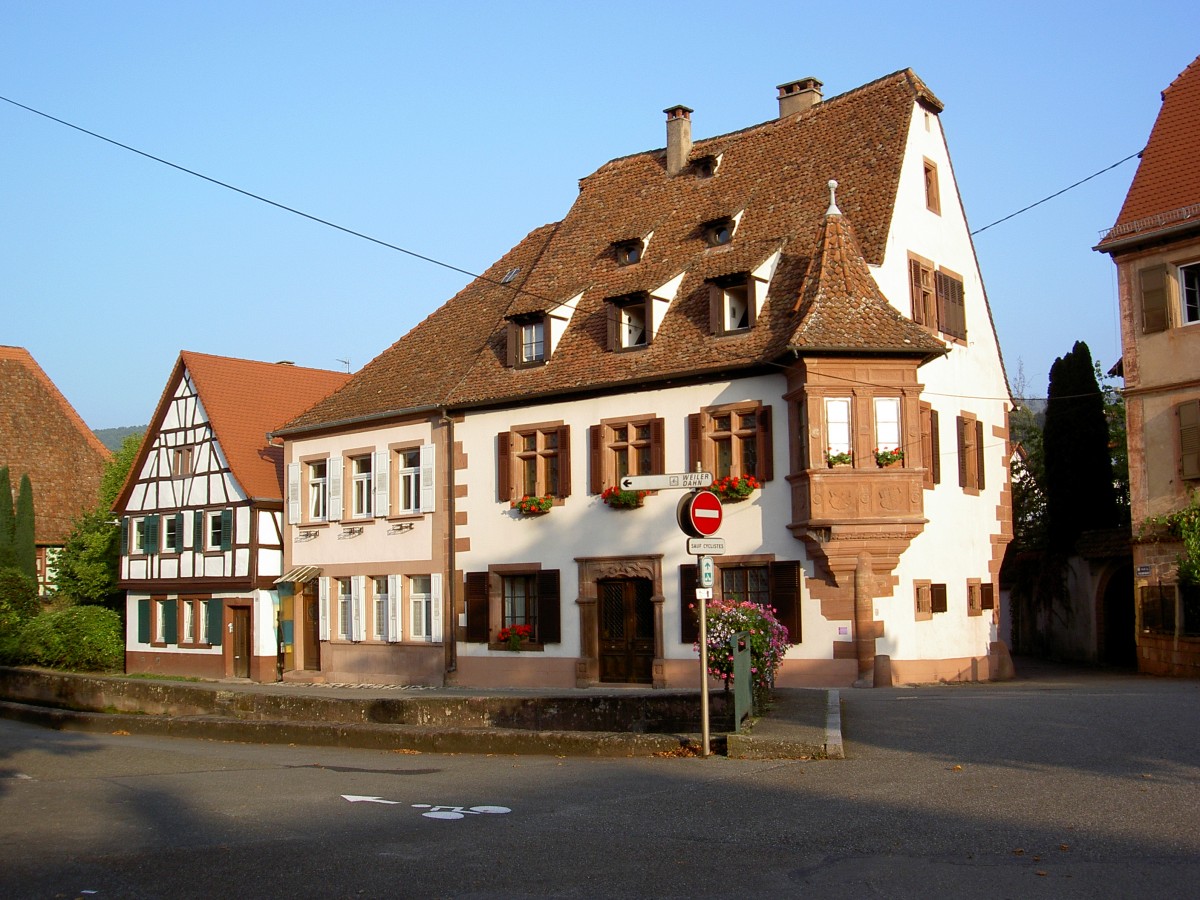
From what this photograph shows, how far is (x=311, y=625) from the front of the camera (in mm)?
32812

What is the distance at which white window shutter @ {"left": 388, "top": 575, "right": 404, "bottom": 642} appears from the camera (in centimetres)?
2945

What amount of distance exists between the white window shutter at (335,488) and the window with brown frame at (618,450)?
809 cm

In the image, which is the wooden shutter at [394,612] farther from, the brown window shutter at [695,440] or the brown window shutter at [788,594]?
the brown window shutter at [788,594]

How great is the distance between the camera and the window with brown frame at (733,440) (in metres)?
23.5

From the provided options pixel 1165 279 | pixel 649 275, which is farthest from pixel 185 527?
pixel 1165 279

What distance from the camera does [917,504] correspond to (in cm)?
2241

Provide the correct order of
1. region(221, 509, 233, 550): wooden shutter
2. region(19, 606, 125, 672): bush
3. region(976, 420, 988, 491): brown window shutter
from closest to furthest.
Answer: region(976, 420, 988, 491): brown window shutter < region(221, 509, 233, 550): wooden shutter < region(19, 606, 125, 672): bush

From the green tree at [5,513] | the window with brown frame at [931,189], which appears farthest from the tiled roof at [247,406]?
the window with brown frame at [931,189]

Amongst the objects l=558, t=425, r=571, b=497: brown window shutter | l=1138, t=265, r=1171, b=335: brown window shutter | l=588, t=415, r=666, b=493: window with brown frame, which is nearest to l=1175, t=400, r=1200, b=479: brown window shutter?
l=1138, t=265, r=1171, b=335: brown window shutter

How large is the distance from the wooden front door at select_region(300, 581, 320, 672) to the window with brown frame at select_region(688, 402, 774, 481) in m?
12.5

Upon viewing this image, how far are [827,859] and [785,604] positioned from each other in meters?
15.2

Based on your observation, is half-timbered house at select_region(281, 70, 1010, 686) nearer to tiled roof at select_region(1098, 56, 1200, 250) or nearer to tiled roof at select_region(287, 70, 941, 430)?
tiled roof at select_region(287, 70, 941, 430)

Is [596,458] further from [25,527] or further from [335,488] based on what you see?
[25,527]

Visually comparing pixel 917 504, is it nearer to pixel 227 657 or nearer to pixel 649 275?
pixel 649 275
